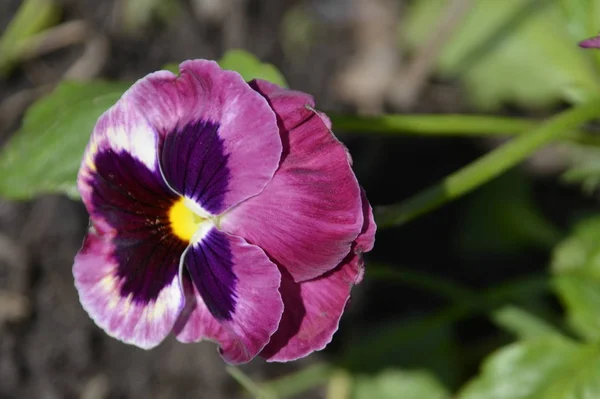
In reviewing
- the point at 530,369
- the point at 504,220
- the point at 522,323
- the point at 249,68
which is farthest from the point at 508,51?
the point at 249,68

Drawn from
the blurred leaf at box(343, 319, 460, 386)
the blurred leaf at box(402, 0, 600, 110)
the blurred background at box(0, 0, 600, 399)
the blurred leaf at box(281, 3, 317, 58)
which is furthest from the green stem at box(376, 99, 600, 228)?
the blurred leaf at box(281, 3, 317, 58)

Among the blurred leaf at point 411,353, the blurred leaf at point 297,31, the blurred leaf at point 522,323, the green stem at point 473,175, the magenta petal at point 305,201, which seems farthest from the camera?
the blurred leaf at point 297,31

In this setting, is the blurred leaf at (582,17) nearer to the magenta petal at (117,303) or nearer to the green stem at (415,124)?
the green stem at (415,124)

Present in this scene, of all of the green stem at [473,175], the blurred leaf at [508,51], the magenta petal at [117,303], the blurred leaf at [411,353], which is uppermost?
the magenta petal at [117,303]

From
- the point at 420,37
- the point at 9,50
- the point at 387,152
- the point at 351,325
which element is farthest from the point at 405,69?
the point at 9,50

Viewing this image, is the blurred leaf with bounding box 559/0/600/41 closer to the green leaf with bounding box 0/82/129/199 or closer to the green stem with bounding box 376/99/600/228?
the green stem with bounding box 376/99/600/228

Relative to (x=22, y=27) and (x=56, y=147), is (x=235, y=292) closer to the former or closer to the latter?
(x=56, y=147)

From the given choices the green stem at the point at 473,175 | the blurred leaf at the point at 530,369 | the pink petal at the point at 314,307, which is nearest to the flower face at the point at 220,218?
the pink petal at the point at 314,307
